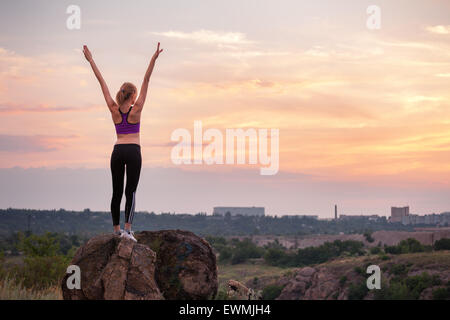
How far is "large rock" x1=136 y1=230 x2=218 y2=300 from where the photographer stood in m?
12.2

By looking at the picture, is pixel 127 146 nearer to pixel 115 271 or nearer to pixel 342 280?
pixel 115 271

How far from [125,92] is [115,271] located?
3.55 meters

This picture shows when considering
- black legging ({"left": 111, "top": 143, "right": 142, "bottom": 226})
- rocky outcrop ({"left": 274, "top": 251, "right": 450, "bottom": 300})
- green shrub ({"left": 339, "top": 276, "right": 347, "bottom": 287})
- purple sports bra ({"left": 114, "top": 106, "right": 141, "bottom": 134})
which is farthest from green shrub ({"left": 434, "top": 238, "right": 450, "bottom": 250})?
purple sports bra ({"left": 114, "top": 106, "right": 141, "bottom": 134})

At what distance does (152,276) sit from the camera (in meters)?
11.6

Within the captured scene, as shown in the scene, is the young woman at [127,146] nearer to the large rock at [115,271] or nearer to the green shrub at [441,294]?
the large rock at [115,271]

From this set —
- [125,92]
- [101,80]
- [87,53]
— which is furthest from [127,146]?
[87,53]

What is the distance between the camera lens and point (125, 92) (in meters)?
11.8

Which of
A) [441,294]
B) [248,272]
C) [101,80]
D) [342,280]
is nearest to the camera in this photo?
[101,80]

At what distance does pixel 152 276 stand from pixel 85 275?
4.39 ft

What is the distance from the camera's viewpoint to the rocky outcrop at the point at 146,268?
442 inches

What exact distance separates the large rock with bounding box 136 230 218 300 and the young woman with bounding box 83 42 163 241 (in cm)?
109

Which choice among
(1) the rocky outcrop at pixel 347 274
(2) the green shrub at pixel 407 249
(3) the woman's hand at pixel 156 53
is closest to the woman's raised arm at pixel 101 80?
(3) the woman's hand at pixel 156 53

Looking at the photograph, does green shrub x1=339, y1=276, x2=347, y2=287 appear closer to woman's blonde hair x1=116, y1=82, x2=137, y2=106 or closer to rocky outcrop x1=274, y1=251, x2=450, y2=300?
rocky outcrop x1=274, y1=251, x2=450, y2=300
